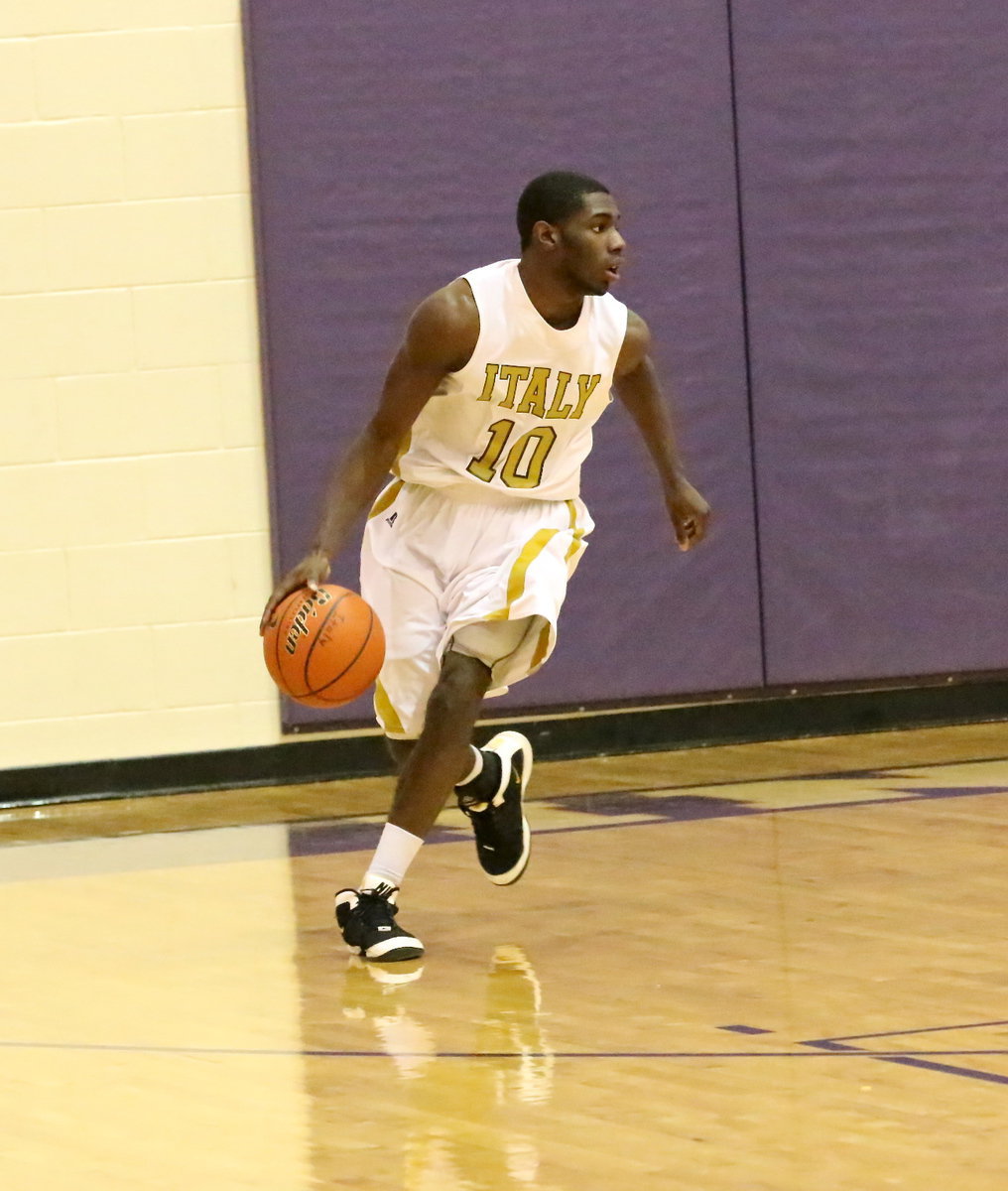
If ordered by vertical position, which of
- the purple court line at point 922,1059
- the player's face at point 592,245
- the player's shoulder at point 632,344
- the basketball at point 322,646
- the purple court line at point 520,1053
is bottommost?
the purple court line at point 520,1053

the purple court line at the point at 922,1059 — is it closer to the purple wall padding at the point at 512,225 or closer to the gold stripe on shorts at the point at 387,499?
the gold stripe on shorts at the point at 387,499

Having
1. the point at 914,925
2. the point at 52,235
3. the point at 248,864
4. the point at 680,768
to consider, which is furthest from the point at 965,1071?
the point at 52,235

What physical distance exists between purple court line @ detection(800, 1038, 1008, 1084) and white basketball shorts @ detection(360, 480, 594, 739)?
55.0 inches


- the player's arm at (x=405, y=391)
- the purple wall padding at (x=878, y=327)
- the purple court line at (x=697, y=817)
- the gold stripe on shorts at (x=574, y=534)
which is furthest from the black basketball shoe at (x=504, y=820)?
the purple wall padding at (x=878, y=327)

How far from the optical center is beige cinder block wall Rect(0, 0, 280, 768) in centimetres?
766

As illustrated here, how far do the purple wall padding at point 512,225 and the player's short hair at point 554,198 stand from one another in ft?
9.60

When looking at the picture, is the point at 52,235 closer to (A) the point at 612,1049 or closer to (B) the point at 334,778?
(B) the point at 334,778

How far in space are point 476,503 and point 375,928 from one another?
0.93 meters

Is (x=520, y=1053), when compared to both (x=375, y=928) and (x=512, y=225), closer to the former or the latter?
(x=375, y=928)

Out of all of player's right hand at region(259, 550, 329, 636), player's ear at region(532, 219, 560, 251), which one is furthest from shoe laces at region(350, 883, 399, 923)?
player's ear at region(532, 219, 560, 251)

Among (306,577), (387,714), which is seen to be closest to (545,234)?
(306,577)

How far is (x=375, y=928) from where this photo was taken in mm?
4727

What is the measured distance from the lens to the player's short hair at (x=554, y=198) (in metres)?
4.85

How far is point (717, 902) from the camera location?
16.8 feet
